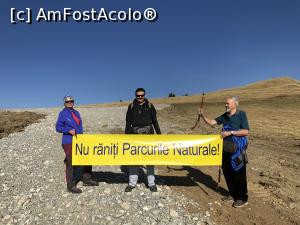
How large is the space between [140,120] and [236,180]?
3.04 m

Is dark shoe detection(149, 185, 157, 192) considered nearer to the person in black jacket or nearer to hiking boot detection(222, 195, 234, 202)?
the person in black jacket

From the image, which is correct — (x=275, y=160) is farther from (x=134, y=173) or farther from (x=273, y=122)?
(x=273, y=122)

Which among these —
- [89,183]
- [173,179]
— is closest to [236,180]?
[173,179]

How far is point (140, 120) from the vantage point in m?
11.2

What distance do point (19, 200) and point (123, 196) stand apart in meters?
2.75

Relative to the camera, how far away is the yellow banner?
11.3 m

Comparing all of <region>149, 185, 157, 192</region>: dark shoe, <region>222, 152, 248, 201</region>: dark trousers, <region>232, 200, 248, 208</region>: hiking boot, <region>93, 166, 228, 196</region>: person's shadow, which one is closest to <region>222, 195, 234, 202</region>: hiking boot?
<region>222, 152, 248, 201</region>: dark trousers

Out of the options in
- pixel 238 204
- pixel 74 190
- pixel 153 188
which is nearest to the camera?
pixel 238 204

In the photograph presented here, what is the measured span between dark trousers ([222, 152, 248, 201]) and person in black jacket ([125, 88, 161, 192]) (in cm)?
205

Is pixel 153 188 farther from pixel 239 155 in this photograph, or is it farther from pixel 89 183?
pixel 239 155

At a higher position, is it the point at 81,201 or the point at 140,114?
the point at 140,114

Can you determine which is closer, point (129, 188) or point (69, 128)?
point (69, 128)

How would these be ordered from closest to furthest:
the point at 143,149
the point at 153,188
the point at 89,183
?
the point at 153,188, the point at 143,149, the point at 89,183

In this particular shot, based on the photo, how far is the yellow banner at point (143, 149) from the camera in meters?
11.3
